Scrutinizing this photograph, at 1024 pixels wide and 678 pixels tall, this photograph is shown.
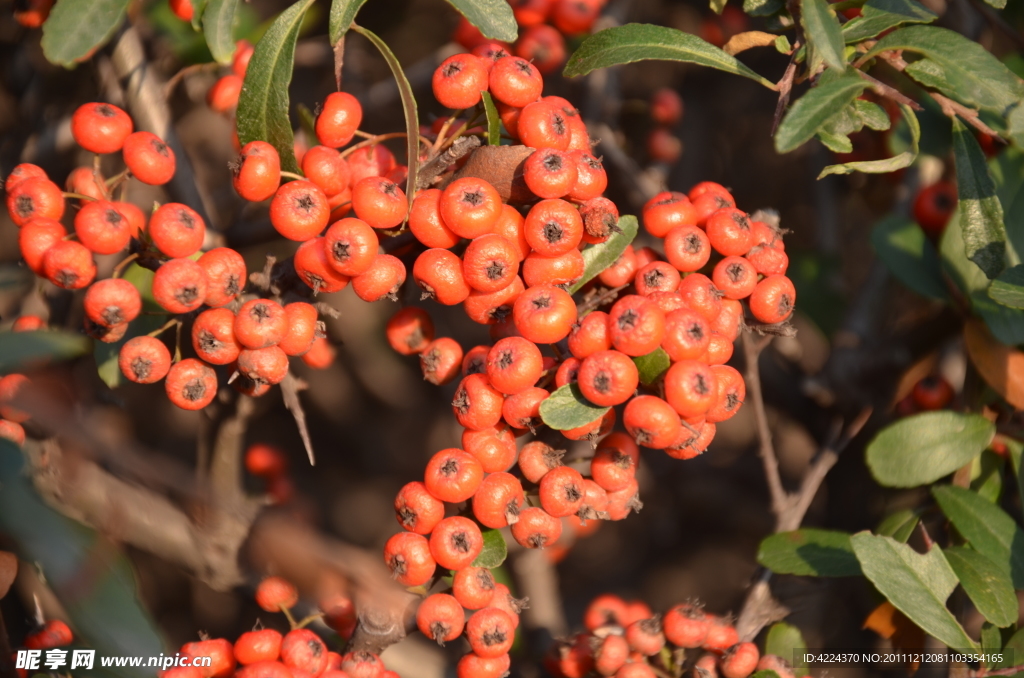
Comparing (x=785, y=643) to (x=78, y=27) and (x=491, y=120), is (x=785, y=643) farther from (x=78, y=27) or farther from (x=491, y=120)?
(x=78, y=27)

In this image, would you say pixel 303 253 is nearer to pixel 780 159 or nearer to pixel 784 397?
pixel 784 397

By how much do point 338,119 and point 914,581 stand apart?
1710mm

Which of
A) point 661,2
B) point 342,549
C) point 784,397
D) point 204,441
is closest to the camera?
point 342,549

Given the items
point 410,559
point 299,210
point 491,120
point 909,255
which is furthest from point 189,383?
point 909,255

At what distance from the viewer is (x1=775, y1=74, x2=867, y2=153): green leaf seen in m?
1.41

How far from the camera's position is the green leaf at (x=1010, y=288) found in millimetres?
1618

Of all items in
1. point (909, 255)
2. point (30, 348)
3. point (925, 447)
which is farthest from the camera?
point (909, 255)

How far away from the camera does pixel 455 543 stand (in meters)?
1.60

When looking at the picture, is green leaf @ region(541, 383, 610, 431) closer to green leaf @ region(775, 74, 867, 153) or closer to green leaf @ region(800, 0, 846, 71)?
green leaf @ region(775, 74, 867, 153)

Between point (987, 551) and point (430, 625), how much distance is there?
1.44 m

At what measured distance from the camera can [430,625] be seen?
1661mm

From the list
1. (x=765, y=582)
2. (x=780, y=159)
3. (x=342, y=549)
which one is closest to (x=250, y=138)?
(x=342, y=549)

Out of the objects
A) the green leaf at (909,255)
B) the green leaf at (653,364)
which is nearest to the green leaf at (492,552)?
the green leaf at (653,364)

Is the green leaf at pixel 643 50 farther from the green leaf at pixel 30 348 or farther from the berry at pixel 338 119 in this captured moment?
the green leaf at pixel 30 348
